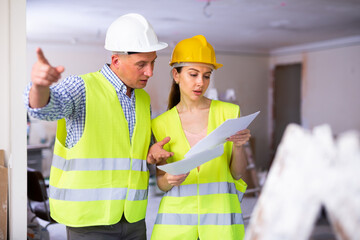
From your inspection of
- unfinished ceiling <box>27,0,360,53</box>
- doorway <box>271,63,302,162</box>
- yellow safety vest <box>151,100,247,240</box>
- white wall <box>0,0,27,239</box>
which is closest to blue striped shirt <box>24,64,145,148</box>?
yellow safety vest <box>151,100,247,240</box>

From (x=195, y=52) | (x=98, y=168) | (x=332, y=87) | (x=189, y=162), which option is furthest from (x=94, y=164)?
(x=332, y=87)

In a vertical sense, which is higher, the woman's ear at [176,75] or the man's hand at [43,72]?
the woman's ear at [176,75]

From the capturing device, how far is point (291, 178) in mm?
780

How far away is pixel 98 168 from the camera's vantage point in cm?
163

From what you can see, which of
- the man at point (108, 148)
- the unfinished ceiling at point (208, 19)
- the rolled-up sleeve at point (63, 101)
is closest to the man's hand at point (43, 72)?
the rolled-up sleeve at point (63, 101)

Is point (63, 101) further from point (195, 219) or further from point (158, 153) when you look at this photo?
point (195, 219)

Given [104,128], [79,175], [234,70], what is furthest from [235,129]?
[234,70]

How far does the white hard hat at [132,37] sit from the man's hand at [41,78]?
0.47 m

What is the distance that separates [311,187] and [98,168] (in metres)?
1.04

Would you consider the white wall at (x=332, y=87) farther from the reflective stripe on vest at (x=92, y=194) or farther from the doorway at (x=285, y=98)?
the reflective stripe on vest at (x=92, y=194)

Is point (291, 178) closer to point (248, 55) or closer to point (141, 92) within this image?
point (141, 92)

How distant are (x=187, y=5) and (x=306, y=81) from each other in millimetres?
4691

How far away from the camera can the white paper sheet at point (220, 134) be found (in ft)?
4.62

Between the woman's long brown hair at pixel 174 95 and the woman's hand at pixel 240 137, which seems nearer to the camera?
the woman's hand at pixel 240 137
